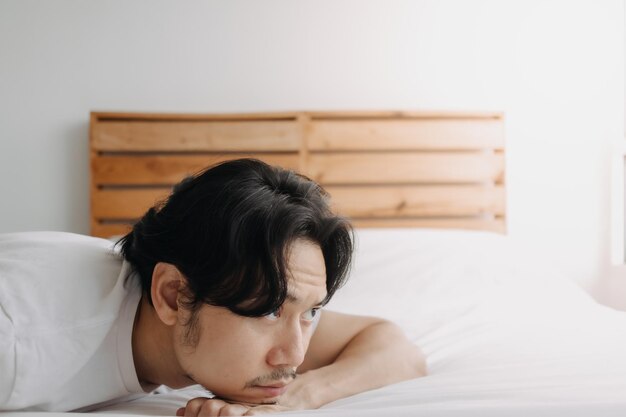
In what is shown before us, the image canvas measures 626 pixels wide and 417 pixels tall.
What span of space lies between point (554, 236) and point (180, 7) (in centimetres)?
177

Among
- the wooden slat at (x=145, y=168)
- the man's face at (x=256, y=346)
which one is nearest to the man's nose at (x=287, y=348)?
the man's face at (x=256, y=346)

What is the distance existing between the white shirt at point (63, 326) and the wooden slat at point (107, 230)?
1612mm

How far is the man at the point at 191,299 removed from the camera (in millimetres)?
785

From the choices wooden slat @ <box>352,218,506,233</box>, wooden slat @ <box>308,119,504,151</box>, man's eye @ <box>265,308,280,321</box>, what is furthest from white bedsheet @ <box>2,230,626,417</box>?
wooden slat @ <box>308,119,504,151</box>

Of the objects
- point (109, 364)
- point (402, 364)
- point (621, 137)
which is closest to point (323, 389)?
point (402, 364)

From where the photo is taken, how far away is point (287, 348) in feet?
2.64

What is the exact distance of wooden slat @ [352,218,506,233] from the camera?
2.63m

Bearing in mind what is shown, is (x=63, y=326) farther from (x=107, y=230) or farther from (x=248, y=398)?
(x=107, y=230)

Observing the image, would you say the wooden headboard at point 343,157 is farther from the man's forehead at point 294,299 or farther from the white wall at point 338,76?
the man's forehead at point 294,299

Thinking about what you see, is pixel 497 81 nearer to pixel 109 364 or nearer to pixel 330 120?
pixel 330 120

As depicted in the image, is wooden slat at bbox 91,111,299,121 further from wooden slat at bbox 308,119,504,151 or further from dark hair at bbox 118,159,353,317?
dark hair at bbox 118,159,353,317

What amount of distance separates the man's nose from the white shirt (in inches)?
8.3

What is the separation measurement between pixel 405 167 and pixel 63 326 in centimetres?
194

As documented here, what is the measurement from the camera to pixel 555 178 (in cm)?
275
